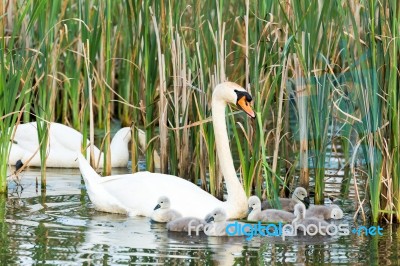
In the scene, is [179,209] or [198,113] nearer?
[179,209]

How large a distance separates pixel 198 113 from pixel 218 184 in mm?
773

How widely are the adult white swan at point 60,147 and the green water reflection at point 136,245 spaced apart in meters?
3.22

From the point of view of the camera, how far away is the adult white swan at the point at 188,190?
407 inches

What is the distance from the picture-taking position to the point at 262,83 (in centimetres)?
1113

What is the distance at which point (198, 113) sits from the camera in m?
11.1

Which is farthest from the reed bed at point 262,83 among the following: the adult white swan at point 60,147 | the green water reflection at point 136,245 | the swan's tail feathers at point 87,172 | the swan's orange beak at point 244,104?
the adult white swan at point 60,147

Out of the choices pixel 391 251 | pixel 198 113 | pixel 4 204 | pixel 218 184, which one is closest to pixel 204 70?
pixel 198 113

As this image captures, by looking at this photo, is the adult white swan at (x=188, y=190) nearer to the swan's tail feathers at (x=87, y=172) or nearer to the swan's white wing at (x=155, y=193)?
the swan's white wing at (x=155, y=193)

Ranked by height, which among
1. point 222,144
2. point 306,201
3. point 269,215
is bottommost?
point 269,215

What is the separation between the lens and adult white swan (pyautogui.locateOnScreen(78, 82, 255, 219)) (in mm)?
10344

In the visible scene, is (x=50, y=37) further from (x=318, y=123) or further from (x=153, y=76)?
(x=318, y=123)

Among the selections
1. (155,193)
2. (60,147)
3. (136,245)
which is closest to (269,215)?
(155,193)

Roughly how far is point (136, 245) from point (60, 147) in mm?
5374

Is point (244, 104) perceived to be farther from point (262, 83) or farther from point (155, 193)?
point (155, 193)
